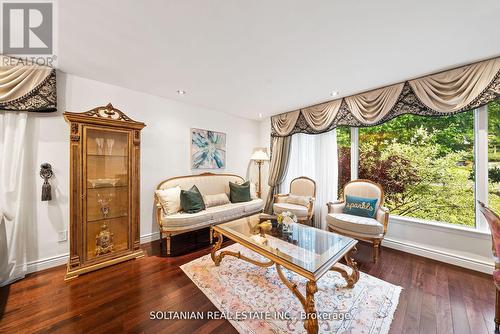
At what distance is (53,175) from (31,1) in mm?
1732

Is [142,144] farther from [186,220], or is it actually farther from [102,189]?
[186,220]

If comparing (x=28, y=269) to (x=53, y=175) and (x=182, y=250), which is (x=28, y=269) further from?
(x=182, y=250)

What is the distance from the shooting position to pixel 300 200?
344 cm

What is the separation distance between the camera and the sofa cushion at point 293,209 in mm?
3121

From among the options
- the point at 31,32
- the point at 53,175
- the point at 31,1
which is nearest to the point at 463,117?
the point at 31,1

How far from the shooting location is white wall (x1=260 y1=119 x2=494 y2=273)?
82.8 inches

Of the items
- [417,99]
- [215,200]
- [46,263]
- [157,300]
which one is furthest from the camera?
[215,200]

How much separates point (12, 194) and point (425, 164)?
5.14 m

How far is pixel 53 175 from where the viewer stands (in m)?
2.16

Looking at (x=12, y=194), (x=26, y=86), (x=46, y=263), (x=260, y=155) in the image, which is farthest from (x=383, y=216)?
(x=26, y=86)

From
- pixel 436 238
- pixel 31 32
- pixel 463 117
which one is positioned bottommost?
pixel 436 238

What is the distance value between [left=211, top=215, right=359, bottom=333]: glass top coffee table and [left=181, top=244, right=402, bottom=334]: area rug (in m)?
0.16

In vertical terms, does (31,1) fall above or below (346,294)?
above

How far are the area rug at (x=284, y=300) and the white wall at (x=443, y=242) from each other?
3.59 feet
